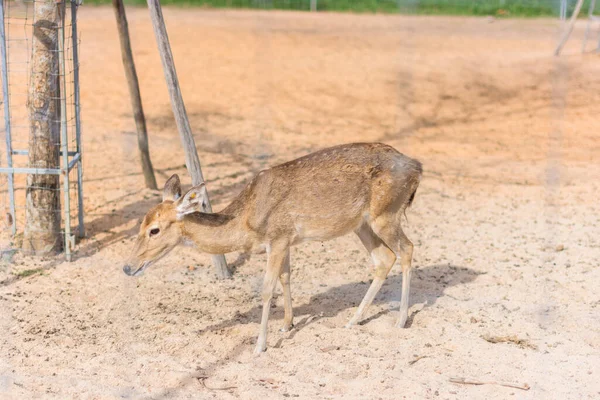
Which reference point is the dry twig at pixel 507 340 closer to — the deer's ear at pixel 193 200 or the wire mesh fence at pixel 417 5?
the deer's ear at pixel 193 200

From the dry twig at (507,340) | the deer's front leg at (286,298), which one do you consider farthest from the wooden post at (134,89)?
the dry twig at (507,340)

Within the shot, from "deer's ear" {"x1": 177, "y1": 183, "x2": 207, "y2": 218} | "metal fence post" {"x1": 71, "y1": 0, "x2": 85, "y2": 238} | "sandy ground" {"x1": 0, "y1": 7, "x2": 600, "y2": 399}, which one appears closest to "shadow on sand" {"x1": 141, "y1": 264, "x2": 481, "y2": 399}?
"sandy ground" {"x1": 0, "y1": 7, "x2": 600, "y2": 399}

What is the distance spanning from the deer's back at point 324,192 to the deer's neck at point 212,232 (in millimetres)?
164

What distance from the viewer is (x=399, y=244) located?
309 inches

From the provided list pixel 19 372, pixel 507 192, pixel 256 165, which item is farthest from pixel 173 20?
pixel 19 372

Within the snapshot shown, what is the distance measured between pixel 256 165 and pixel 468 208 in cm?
331

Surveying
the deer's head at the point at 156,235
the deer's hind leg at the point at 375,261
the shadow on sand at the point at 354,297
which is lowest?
the shadow on sand at the point at 354,297

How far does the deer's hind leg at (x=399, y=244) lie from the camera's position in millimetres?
7691

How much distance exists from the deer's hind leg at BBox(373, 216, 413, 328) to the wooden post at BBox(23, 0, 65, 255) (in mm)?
3773

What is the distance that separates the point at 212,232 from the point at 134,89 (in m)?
3.98

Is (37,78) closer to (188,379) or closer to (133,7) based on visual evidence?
(188,379)

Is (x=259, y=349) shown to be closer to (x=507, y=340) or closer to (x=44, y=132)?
(x=507, y=340)

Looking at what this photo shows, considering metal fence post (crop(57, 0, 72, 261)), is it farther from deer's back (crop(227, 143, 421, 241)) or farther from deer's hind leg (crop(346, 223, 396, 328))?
deer's hind leg (crop(346, 223, 396, 328))

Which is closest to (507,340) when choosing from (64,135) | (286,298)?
(286,298)
